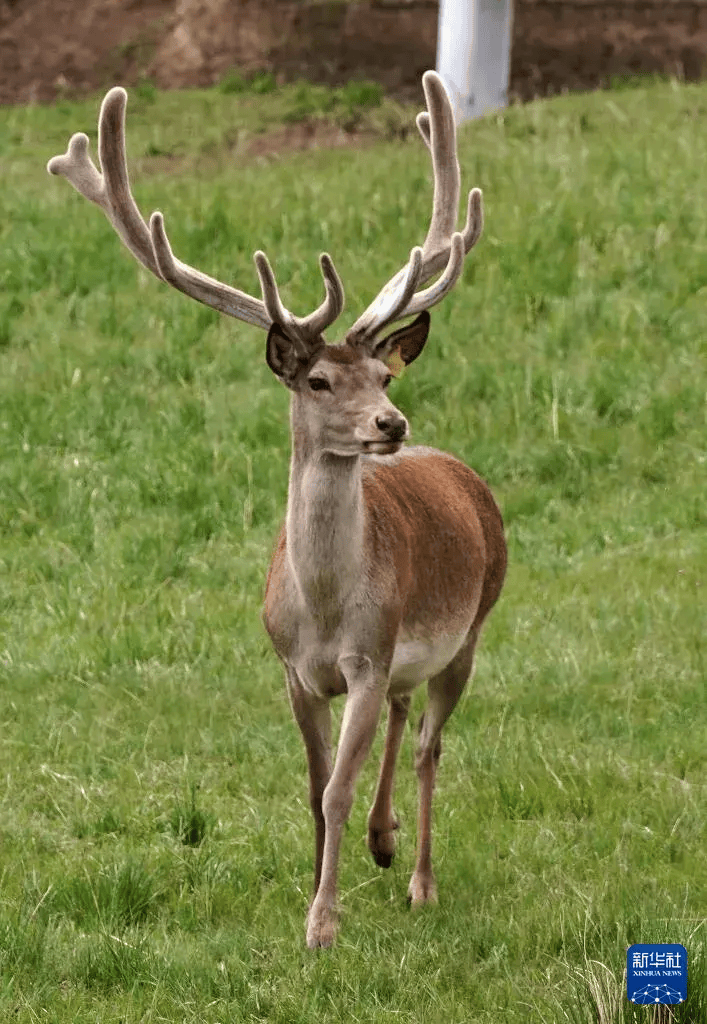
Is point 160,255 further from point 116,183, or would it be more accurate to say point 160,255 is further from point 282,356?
point 282,356

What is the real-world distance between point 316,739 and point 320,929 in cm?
59

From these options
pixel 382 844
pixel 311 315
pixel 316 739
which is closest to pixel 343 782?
pixel 316 739

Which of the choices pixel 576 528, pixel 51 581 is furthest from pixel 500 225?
pixel 51 581

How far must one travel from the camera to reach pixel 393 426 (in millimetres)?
5125

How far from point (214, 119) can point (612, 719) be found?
43.7ft

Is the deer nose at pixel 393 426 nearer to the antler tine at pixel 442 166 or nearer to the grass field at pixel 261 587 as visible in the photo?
the antler tine at pixel 442 166

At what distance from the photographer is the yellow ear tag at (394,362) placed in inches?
218

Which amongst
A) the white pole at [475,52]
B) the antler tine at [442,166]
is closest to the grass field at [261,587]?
the white pole at [475,52]

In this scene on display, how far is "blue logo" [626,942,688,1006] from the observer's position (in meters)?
4.12

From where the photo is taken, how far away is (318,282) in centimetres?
1312

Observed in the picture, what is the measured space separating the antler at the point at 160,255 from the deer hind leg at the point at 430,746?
1367 mm

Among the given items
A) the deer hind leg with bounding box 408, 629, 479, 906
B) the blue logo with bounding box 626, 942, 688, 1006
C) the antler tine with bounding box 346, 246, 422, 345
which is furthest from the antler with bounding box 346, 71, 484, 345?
the blue logo with bounding box 626, 942, 688, 1006

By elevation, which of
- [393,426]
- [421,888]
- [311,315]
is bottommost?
[421,888]

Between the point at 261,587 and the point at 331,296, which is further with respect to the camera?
the point at 261,587
